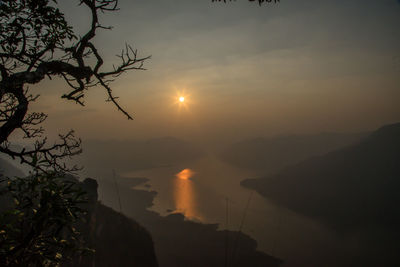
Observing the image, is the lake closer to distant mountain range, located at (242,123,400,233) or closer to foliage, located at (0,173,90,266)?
distant mountain range, located at (242,123,400,233)

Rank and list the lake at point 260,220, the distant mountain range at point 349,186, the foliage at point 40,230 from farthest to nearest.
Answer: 1. the distant mountain range at point 349,186
2. the lake at point 260,220
3. the foliage at point 40,230

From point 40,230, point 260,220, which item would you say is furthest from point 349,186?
point 40,230

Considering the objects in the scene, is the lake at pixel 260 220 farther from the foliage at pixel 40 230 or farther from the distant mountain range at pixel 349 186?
the foliage at pixel 40 230

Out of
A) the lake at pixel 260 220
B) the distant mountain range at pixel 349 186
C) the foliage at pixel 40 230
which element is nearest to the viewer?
the foliage at pixel 40 230

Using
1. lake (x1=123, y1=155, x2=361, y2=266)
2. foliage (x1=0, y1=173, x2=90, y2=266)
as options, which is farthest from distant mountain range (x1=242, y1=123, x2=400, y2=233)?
foliage (x1=0, y1=173, x2=90, y2=266)


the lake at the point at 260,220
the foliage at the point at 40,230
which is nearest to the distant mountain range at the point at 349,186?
the lake at the point at 260,220

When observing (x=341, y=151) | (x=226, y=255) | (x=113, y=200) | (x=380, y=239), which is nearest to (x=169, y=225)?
(x=226, y=255)

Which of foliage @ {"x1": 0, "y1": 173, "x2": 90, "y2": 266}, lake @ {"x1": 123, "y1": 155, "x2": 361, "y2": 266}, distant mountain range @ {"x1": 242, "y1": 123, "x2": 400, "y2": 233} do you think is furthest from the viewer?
distant mountain range @ {"x1": 242, "y1": 123, "x2": 400, "y2": 233}

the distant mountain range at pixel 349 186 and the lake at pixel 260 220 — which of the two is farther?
the distant mountain range at pixel 349 186

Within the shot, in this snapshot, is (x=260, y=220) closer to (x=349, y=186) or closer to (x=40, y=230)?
(x=349, y=186)
